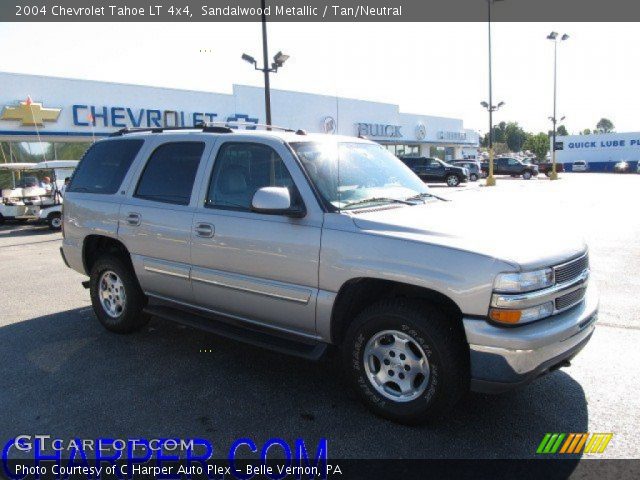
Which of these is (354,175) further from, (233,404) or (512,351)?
(233,404)

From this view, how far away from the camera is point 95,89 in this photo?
24.2 metres

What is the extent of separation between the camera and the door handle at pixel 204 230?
4261 millimetres

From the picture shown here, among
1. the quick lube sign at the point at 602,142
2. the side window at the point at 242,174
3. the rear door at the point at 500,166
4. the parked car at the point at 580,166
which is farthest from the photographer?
the quick lube sign at the point at 602,142

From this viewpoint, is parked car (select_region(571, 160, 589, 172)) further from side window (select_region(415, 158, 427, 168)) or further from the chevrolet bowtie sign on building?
the chevrolet bowtie sign on building

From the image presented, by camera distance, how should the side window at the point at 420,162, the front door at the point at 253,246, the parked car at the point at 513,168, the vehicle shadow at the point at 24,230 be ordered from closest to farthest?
the front door at the point at 253,246 < the vehicle shadow at the point at 24,230 < the side window at the point at 420,162 < the parked car at the point at 513,168

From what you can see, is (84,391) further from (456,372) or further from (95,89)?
(95,89)

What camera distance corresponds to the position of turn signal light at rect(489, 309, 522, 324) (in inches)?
118

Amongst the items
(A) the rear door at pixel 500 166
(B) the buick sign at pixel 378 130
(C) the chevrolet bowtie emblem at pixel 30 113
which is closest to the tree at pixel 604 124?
(A) the rear door at pixel 500 166

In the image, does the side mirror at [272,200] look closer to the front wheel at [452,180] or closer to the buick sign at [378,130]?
the front wheel at [452,180]

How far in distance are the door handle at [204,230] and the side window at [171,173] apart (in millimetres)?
309

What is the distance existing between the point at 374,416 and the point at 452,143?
4832 cm

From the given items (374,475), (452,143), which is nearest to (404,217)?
(374,475)

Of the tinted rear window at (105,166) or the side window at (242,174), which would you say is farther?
the tinted rear window at (105,166)

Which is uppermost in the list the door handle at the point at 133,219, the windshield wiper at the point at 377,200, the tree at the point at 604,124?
the tree at the point at 604,124
